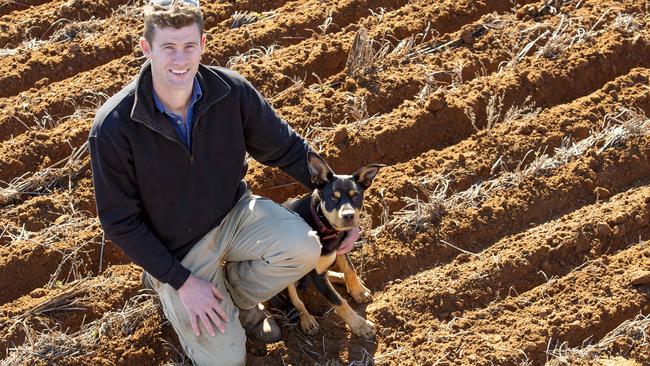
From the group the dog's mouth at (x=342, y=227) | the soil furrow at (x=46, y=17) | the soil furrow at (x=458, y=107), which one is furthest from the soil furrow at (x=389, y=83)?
the soil furrow at (x=46, y=17)

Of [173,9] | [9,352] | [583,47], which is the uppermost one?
[173,9]

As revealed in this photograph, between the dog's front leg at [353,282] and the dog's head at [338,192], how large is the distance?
27 centimetres

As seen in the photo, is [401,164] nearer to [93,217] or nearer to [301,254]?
[301,254]

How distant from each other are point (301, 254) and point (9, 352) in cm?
167

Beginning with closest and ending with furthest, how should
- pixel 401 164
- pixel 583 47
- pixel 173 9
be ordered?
pixel 173 9 → pixel 401 164 → pixel 583 47

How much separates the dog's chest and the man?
0.66 feet

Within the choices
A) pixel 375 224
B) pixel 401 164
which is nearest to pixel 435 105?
pixel 401 164

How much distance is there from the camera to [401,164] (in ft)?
21.9

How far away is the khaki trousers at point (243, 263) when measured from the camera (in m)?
5.41

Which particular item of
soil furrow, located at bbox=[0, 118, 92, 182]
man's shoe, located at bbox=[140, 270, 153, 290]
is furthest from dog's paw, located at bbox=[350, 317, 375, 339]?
soil furrow, located at bbox=[0, 118, 92, 182]

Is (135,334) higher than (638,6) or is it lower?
lower

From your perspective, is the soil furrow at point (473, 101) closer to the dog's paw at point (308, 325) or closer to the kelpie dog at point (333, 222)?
the kelpie dog at point (333, 222)

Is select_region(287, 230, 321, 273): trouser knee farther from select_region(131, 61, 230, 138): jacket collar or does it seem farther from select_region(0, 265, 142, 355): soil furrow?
select_region(0, 265, 142, 355): soil furrow

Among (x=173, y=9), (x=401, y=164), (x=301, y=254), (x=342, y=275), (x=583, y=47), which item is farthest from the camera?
(x=583, y=47)
